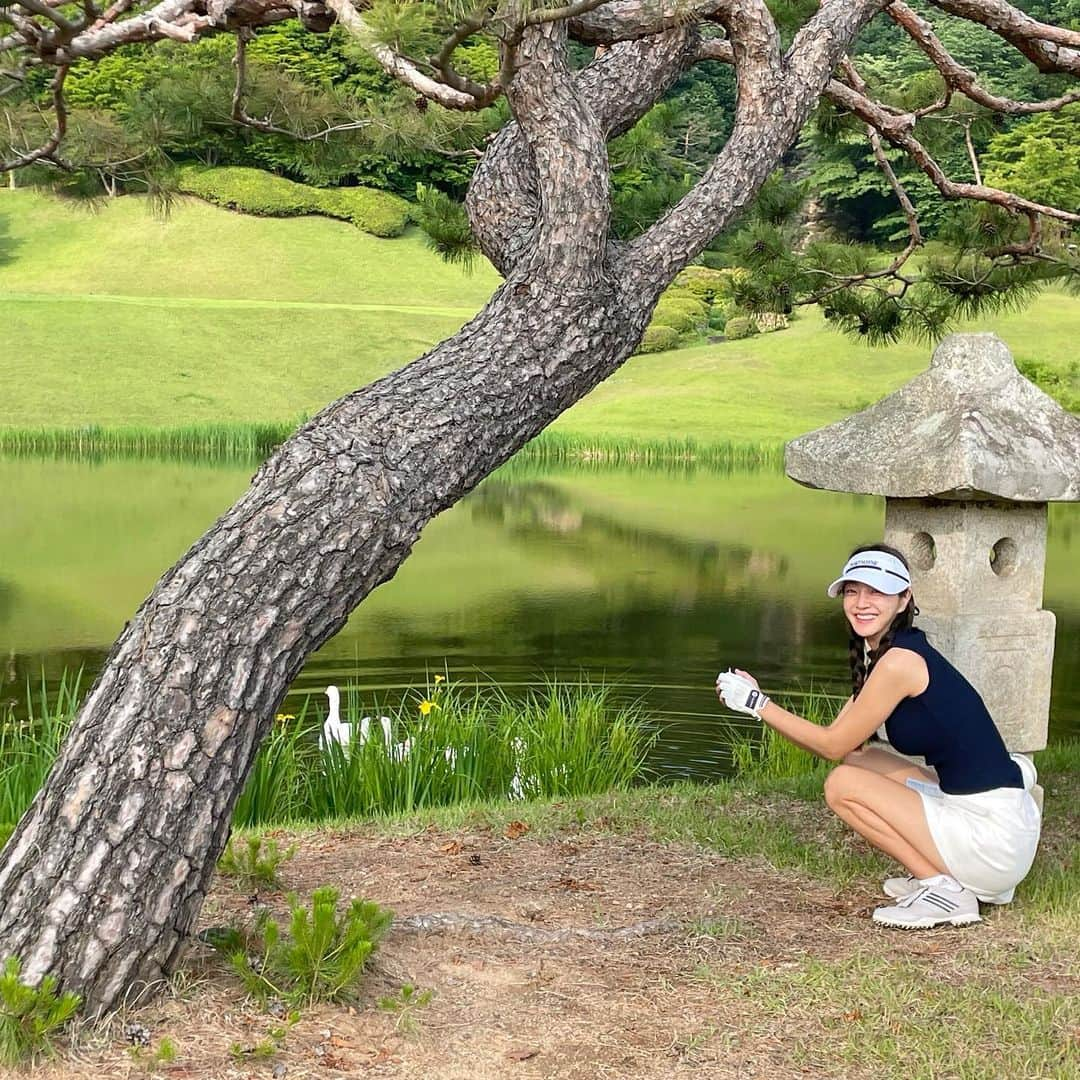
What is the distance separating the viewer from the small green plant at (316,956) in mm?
2623

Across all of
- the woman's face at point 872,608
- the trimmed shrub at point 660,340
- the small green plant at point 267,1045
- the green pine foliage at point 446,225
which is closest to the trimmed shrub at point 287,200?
the trimmed shrub at point 660,340

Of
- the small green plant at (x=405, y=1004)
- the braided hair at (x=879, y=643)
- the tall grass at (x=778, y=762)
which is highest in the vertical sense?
the braided hair at (x=879, y=643)

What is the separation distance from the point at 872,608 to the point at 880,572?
3.9 inches

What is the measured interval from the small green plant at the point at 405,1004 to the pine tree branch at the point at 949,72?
3232 millimetres

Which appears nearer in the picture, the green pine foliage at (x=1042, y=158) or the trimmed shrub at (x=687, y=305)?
the green pine foliage at (x=1042, y=158)

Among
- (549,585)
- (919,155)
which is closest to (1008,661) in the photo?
(919,155)

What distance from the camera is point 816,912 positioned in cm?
343

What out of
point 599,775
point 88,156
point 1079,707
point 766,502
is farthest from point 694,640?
point 766,502

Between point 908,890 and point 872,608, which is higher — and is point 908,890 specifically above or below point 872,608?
below

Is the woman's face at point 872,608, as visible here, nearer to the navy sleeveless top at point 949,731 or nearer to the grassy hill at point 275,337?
the navy sleeveless top at point 949,731

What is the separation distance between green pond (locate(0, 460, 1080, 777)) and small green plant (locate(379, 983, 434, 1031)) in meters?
3.45

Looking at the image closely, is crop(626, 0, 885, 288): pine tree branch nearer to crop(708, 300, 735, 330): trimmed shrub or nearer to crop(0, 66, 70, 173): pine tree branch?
crop(0, 66, 70, 173): pine tree branch

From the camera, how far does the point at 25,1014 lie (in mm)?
2404

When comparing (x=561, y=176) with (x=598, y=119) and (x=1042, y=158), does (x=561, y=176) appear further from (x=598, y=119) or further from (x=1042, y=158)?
(x=1042, y=158)
